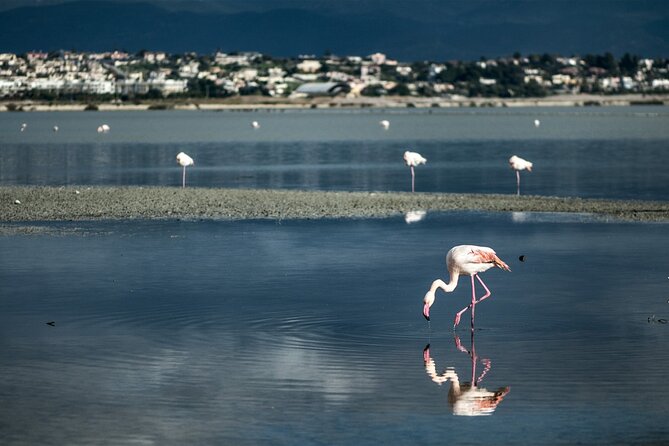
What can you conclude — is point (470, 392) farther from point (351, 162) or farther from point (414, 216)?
point (351, 162)

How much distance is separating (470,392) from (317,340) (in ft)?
11.1

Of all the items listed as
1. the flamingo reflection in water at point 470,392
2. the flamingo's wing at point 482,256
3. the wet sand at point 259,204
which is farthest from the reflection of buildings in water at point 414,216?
the flamingo reflection in water at point 470,392

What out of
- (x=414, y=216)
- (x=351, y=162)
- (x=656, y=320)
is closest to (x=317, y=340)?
(x=656, y=320)

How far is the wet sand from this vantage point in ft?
111

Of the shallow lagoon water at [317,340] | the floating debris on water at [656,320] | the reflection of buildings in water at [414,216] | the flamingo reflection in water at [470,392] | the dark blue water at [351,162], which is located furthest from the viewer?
the dark blue water at [351,162]

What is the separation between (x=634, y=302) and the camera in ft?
66.8

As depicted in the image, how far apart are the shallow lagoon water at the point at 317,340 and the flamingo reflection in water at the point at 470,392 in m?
0.10

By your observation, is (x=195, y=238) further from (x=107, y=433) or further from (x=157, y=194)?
(x=107, y=433)

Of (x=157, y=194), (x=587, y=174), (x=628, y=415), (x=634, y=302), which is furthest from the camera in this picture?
(x=587, y=174)

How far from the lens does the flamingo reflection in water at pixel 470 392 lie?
45.3 ft

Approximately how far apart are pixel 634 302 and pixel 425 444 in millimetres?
8867

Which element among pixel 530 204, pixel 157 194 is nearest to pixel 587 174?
pixel 530 204

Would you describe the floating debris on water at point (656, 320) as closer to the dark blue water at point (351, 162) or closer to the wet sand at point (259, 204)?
the wet sand at point (259, 204)

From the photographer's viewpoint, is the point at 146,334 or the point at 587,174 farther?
the point at 587,174
